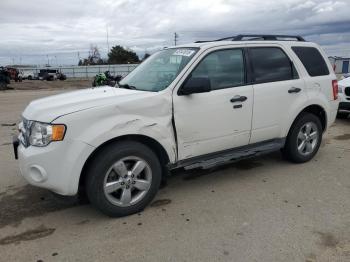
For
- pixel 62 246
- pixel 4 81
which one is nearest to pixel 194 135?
pixel 62 246

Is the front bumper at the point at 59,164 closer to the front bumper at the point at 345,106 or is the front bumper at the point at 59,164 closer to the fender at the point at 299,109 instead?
the fender at the point at 299,109

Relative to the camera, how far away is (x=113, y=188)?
3846 mm

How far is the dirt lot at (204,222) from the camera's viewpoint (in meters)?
3.28

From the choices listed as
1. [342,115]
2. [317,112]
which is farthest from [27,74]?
[317,112]

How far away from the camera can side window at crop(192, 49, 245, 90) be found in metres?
4.47

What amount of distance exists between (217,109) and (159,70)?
89 centimetres

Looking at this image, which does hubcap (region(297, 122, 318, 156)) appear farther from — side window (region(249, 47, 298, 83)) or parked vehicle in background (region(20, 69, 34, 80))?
parked vehicle in background (region(20, 69, 34, 80))

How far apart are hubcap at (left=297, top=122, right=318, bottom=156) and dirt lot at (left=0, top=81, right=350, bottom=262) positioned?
0.36m

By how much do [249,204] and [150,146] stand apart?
129cm

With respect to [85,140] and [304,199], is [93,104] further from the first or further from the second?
[304,199]

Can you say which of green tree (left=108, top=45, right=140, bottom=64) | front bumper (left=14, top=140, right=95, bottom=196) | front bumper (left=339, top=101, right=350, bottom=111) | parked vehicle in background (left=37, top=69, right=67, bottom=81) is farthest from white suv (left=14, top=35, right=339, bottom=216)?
green tree (left=108, top=45, right=140, bottom=64)

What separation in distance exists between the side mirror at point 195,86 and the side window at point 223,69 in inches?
8.4

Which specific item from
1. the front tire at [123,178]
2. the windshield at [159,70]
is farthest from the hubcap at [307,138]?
the front tire at [123,178]

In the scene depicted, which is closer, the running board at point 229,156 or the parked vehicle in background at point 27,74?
the running board at point 229,156
